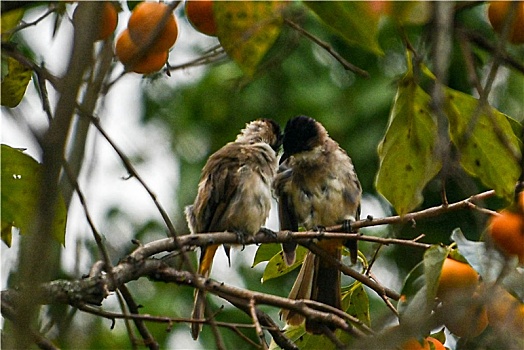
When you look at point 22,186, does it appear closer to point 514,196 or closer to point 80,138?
point 80,138

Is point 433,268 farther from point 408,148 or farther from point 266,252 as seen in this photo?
point 266,252

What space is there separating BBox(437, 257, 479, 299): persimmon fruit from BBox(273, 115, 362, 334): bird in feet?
4.92

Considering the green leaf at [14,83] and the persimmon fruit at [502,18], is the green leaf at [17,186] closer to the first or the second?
the green leaf at [14,83]

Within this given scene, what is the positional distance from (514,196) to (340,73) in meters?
6.46

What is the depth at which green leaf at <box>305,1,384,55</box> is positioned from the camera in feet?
4.49

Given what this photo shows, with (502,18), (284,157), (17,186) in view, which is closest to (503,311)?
(502,18)

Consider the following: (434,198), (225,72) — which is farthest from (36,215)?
(225,72)

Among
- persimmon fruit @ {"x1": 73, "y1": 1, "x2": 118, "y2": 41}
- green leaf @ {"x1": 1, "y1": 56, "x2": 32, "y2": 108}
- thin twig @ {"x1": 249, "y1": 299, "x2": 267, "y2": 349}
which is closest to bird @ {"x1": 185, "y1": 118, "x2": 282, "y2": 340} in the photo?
thin twig @ {"x1": 249, "y1": 299, "x2": 267, "y2": 349}

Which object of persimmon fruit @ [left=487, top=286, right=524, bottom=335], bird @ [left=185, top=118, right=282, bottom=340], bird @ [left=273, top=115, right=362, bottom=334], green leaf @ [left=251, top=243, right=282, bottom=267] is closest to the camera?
persimmon fruit @ [left=487, top=286, right=524, bottom=335]

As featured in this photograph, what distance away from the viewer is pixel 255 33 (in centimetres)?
154

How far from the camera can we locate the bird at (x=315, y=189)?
3.53 m

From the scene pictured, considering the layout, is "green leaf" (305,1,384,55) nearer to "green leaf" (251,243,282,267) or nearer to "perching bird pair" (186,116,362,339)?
"green leaf" (251,243,282,267)

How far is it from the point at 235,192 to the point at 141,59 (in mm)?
2069

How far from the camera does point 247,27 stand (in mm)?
1533
